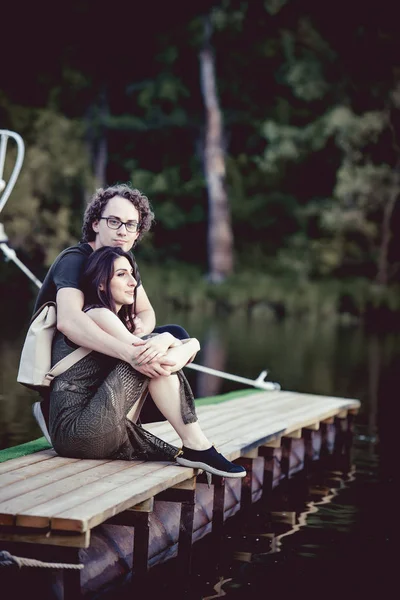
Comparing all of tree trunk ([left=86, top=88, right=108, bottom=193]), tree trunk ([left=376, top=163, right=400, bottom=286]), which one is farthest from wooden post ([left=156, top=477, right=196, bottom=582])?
tree trunk ([left=86, top=88, right=108, bottom=193])

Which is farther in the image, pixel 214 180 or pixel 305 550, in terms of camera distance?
pixel 214 180

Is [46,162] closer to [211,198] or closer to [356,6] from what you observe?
[211,198]

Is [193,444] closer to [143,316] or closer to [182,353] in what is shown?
[182,353]

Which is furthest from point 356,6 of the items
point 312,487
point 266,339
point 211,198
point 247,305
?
point 312,487

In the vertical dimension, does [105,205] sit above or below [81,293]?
above

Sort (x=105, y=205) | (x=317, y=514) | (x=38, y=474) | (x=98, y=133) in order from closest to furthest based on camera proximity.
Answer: (x=38, y=474), (x=105, y=205), (x=317, y=514), (x=98, y=133)

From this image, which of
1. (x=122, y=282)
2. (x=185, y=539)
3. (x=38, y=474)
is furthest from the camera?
(x=185, y=539)

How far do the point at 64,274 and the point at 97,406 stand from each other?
0.62 meters

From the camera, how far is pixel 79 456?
476 cm

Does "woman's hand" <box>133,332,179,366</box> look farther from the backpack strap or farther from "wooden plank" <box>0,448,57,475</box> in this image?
"wooden plank" <box>0,448,57,475</box>

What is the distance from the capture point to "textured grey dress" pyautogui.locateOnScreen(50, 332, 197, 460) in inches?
181

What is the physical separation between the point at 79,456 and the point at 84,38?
86.7 ft

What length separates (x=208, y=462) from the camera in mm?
4762

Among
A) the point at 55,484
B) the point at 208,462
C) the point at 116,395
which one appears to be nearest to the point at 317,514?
the point at 208,462
